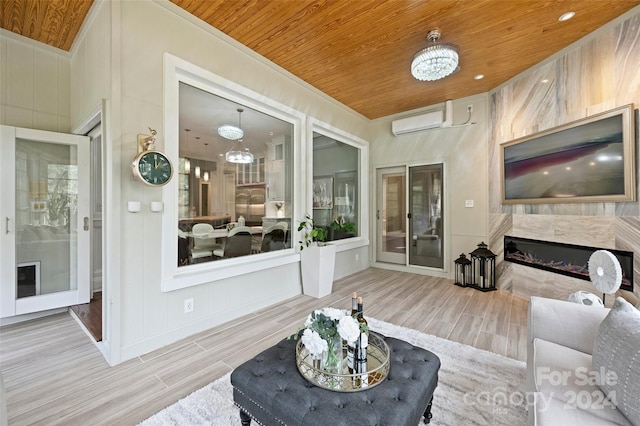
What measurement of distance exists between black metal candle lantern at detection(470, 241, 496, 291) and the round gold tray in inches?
136

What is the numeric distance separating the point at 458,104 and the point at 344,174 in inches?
93.7

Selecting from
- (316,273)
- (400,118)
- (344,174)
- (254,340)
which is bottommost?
(254,340)

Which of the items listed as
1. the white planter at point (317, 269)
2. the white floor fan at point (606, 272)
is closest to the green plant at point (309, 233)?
the white planter at point (317, 269)

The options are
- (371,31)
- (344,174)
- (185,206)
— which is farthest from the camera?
(344,174)

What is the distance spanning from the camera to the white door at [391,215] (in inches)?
220

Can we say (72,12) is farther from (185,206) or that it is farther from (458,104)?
(458,104)

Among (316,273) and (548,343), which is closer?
(548,343)

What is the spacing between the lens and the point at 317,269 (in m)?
3.79

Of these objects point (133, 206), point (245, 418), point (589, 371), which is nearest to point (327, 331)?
point (245, 418)

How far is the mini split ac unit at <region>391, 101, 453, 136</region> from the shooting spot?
15.9 ft

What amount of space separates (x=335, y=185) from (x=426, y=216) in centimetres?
191

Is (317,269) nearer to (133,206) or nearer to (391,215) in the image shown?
(133,206)

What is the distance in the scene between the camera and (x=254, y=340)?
2582 millimetres

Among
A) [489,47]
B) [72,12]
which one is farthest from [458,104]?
[72,12]
